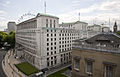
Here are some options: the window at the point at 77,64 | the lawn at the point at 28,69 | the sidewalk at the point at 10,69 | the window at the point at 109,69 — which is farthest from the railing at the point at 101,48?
the sidewalk at the point at 10,69

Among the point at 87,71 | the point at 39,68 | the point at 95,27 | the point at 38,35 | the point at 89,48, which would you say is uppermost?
the point at 95,27

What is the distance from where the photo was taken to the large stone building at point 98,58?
16.9 metres

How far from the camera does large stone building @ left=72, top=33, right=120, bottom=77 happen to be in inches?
667

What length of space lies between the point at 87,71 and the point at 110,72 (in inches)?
202

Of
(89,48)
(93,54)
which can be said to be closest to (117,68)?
(93,54)

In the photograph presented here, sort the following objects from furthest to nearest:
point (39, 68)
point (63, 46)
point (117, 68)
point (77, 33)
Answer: point (77, 33) < point (63, 46) < point (39, 68) < point (117, 68)

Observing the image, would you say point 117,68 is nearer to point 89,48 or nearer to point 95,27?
point 89,48

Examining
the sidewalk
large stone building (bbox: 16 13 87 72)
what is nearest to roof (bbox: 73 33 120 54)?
large stone building (bbox: 16 13 87 72)

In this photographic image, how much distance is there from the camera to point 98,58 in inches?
747

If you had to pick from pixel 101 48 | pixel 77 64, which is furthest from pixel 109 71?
pixel 77 64

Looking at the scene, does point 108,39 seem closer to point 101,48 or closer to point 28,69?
point 101,48

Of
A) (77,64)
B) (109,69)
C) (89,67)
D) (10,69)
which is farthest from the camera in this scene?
(10,69)

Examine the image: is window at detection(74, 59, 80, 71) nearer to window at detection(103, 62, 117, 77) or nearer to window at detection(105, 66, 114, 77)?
window at detection(103, 62, 117, 77)

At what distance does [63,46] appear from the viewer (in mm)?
57312
